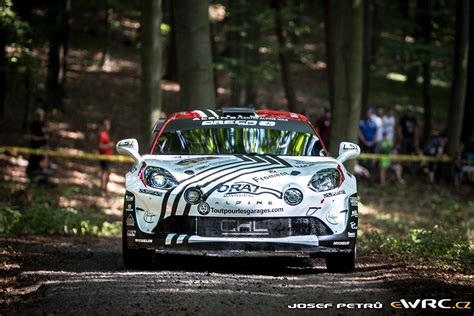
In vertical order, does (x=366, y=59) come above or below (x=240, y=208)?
above

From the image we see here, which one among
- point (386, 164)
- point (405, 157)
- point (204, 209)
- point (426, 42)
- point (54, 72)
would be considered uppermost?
point (426, 42)

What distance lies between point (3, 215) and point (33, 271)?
6.26 metres

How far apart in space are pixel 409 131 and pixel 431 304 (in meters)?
23.3

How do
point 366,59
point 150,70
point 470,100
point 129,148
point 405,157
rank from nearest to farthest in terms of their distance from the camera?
1. point 129,148
2. point 150,70
3. point 405,157
4. point 470,100
5. point 366,59

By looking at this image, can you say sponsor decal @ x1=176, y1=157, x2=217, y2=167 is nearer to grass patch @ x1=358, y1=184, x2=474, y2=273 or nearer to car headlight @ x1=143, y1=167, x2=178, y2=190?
car headlight @ x1=143, y1=167, x2=178, y2=190

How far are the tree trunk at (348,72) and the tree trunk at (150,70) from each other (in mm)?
4137

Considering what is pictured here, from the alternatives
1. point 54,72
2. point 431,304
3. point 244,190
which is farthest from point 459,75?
point 431,304

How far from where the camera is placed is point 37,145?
23328mm

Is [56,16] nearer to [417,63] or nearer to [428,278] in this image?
[417,63]

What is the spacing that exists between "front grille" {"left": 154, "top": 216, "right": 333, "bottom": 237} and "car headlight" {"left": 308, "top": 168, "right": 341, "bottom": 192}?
1.24ft

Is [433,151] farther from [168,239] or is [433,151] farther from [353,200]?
[168,239]

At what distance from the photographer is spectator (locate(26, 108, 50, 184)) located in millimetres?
23219

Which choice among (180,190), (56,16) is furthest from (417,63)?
(180,190)

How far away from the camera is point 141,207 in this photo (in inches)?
371
